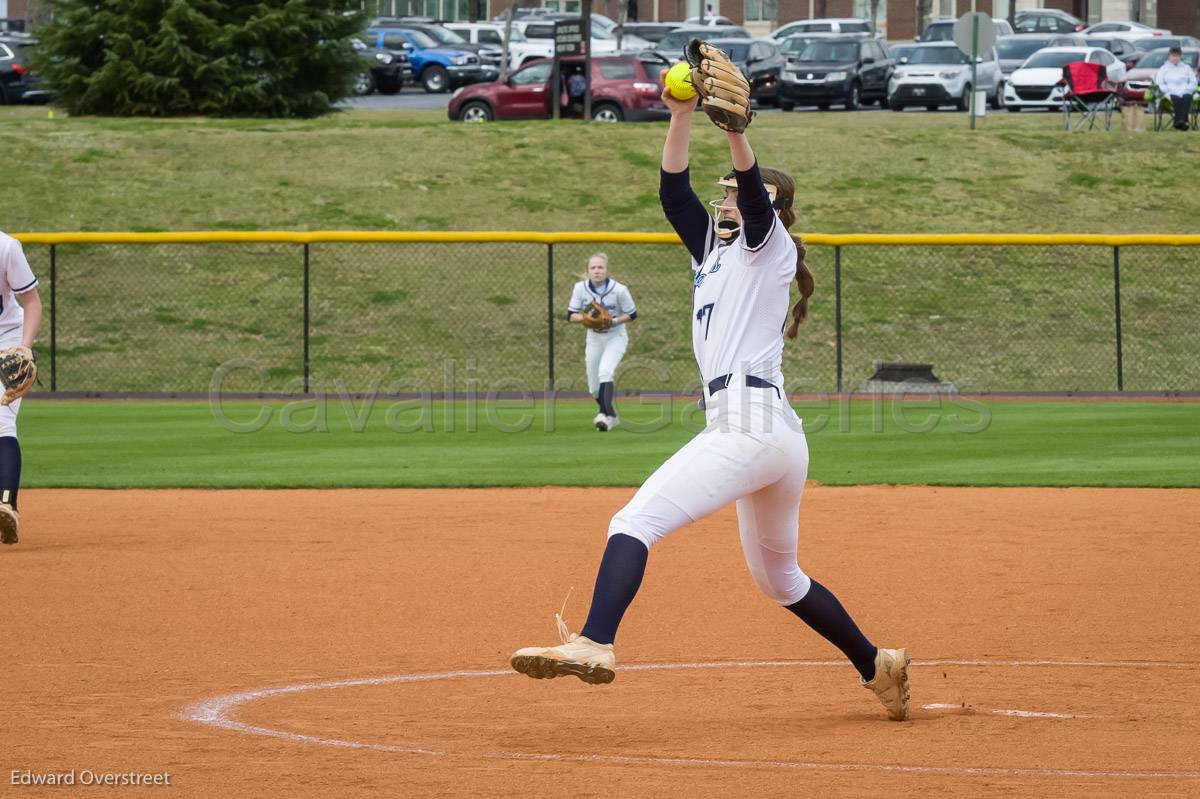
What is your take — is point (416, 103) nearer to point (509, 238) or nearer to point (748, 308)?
point (509, 238)

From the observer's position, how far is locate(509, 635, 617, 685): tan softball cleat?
4922mm

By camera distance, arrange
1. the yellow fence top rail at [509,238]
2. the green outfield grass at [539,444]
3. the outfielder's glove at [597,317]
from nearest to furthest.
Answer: the green outfield grass at [539,444] → the outfielder's glove at [597,317] → the yellow fence top rail at [509,238]

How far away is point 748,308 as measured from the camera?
206 inches

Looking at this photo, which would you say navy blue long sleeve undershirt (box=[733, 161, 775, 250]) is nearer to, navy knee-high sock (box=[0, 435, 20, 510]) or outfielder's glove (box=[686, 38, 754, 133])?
outfielder's glove (box=[686, 38, 754, 133])

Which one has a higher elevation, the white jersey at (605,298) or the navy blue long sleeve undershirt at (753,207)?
the navy blue long sleeve undershirt at (753,207)

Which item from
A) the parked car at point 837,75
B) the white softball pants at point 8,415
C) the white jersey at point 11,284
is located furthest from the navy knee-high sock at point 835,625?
the parked car at point 837,75

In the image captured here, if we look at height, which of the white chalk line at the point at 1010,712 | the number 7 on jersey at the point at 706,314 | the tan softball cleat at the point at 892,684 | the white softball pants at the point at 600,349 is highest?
the number 7 on jersey at the point at 706,314

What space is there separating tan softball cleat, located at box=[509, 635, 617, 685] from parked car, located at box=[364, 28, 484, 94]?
44.2 meters

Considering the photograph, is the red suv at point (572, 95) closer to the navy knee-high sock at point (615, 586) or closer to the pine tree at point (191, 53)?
the pine tree at point (191, 53)

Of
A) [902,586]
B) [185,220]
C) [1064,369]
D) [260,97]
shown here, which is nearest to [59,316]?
[185,220]

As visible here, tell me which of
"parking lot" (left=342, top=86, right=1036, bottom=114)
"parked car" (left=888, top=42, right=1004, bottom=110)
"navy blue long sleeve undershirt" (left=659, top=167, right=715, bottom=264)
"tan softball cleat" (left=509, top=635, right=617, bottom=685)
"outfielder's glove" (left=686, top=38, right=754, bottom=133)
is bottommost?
"tan softball cleat" (left=509, top=635, right=617, bottom=685)

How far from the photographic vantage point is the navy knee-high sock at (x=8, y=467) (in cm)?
934

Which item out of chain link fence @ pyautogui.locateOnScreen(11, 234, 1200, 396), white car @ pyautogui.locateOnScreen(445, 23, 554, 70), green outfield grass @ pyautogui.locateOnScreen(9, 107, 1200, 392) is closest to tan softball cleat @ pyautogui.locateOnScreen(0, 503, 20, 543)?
chain link fence @ pyautogui.locateOnScreen(11, 234, 1200, 396)
